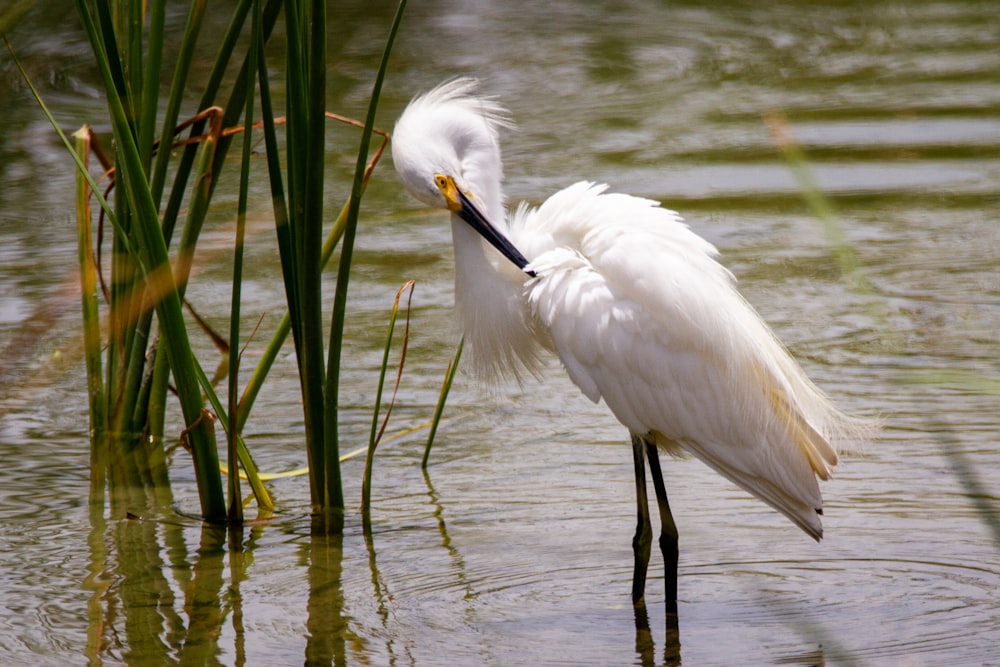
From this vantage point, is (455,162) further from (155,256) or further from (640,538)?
(640,538)

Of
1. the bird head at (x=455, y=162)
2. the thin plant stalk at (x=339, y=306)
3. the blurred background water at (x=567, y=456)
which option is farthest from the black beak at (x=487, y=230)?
the blurred background water at (x=567, y=456)

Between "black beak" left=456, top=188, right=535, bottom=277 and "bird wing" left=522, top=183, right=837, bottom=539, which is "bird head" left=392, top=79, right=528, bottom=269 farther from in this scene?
"bird wing" left=522, top=183, right=837, bottom=539

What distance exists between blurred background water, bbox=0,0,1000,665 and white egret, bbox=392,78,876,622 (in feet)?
0.99

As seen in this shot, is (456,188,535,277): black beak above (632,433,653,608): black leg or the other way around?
above

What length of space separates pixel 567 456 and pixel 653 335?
3.68 feet

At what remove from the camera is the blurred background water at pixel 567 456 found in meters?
3.24

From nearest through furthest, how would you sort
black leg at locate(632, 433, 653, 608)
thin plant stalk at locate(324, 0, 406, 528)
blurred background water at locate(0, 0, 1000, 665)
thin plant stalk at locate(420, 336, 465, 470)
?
1. blurred background water at locate(0, 0, 1000, 665)
2. thin plant stalk at locate(324, 0, 406, 528)
3. black leg at locate(632, 433, 653, 608)
4. thin plant stalk at locate(420, 336, 465, 470)

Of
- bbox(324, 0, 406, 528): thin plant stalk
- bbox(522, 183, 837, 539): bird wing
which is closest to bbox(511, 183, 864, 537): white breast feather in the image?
bbox(522, 183, 837, 539): bird wing

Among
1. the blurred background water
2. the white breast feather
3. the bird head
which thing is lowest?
the blurred background water

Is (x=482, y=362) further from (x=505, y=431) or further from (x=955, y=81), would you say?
(x=955, y=81)

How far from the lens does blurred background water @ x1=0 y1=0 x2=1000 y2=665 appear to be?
3242 mm

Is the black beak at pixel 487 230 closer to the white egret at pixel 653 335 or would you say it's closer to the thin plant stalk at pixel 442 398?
the white egret at pixel 653 335

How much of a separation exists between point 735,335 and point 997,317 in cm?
243

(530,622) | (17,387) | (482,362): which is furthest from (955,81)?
(17,387)
